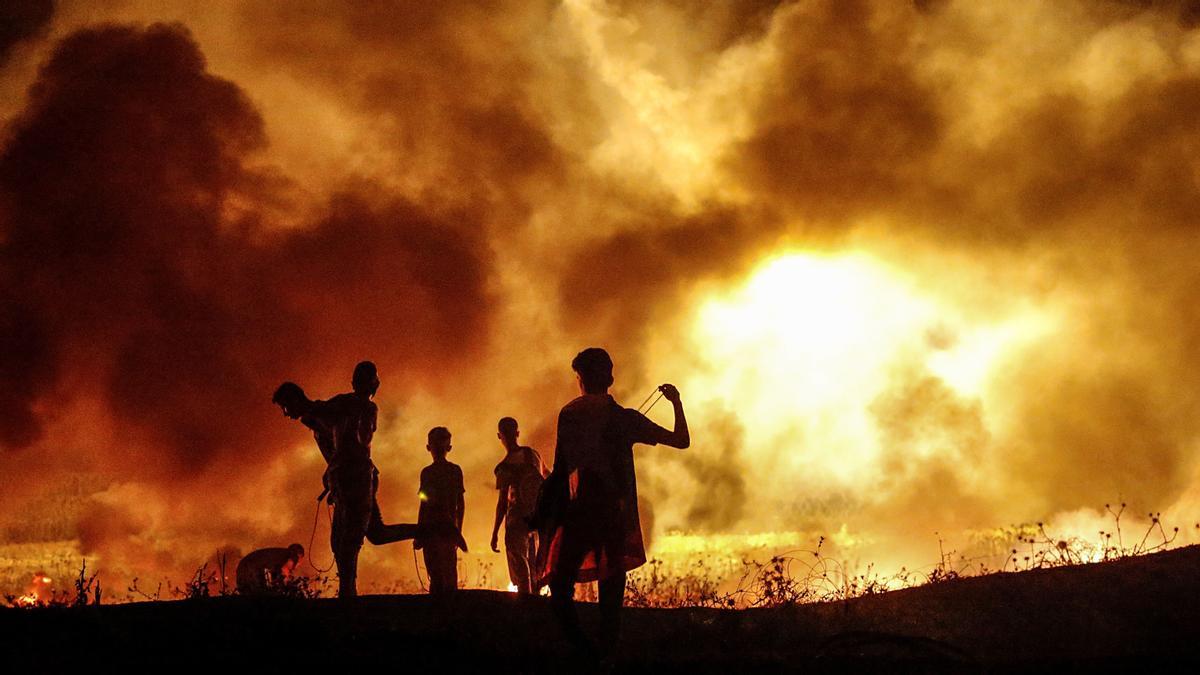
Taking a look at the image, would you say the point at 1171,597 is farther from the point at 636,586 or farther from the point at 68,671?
the point at 68,671

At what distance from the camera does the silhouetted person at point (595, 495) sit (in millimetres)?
7312

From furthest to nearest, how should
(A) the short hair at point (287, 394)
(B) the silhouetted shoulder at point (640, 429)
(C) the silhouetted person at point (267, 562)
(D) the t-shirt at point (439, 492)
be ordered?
(C) the silhouetted person at point (267, 562) < (D) the t-shirt at point (439, 492) < (A) the short hair at point (287, 394) < (B) the silhouetted shoulder at point (640, 429)

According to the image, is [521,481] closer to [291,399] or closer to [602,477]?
[291,399]

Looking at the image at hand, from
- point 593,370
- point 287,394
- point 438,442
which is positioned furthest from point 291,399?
point 593,370

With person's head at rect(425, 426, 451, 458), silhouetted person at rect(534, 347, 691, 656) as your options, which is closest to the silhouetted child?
person's head at rect(425, 426, 451, 458)

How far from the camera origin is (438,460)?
1297 centimetres

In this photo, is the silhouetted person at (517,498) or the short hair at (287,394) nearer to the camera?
the short hair at (287,394)

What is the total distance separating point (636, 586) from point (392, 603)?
3624mm

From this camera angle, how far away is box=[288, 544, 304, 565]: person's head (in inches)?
543

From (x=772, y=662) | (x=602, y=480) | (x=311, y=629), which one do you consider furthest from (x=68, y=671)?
(x=772, y=662)

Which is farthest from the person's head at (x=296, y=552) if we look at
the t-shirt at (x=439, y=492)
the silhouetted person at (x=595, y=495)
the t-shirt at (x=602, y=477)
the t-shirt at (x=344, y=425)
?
the t-shirt at (x=602, y=477)

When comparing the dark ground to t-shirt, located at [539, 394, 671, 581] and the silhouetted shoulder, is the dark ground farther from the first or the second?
the silhouetted shoulder

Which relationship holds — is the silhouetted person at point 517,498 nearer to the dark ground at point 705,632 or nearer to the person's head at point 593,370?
the dark ground at point 705,632

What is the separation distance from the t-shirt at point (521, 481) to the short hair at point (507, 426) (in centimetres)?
27
